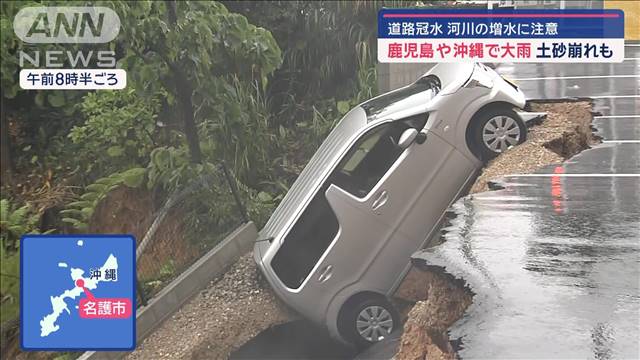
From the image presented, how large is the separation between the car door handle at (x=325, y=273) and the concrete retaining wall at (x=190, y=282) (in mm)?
1553

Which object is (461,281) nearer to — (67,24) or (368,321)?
(368,321)

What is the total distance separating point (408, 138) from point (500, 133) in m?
0.93

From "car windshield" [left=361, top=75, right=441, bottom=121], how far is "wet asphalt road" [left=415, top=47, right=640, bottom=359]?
1184 mm

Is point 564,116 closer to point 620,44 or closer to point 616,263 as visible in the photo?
point 620,44

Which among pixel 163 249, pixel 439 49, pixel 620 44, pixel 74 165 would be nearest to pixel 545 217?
pixel 439 49

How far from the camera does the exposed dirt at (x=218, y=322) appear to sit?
6.85 m

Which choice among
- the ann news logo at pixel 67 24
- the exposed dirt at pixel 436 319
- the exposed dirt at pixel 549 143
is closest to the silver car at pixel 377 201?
the exposed dirt at pixel 549 143

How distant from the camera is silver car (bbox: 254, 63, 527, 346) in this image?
6.51 metres

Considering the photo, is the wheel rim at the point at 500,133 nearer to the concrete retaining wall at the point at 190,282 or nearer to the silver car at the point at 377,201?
the silver car at the point at 377,201

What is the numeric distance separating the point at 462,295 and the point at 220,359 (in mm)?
2993

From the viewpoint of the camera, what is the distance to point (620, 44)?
8344mm

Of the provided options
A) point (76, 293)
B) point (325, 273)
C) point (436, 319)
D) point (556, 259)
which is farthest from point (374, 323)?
point (76, 293)

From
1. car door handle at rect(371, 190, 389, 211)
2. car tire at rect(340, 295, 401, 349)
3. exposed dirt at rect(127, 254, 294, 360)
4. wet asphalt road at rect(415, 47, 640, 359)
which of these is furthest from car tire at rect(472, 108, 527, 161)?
exposed dirt at rect(127, 254, 294, 360)

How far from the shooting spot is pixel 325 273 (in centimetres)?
650
